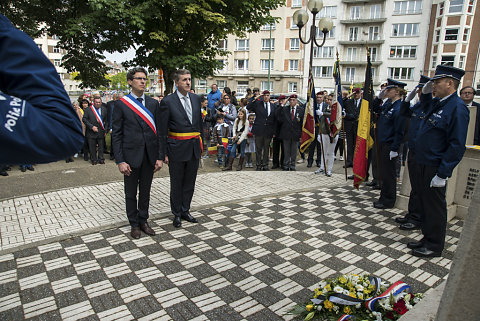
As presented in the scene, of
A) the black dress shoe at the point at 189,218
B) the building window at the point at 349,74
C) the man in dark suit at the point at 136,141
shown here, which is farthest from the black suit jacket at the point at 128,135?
the building window at the point at 349,74

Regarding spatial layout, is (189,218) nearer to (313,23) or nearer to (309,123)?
(309,123)

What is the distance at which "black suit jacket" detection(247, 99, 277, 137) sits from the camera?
10.2 m

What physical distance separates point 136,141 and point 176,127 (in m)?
0.75

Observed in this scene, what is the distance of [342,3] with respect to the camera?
4872cm

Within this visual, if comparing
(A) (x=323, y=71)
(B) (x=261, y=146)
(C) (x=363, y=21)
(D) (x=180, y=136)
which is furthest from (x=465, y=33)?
(D) (x=180, y=136)

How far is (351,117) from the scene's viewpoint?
10570 mm

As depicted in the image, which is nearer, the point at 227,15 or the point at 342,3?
the point at 227,15

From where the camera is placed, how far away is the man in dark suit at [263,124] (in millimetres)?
10195

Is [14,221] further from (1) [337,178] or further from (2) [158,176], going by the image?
(1) [337,178]

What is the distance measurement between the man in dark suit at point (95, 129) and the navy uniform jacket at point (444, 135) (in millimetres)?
9582

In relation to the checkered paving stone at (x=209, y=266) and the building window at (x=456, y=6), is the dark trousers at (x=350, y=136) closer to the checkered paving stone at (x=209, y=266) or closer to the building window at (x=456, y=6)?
the checkered paving stone at (x=209, y=266)

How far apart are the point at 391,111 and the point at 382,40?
47.0 m

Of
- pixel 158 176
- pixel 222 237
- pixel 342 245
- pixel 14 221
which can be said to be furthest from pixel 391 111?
pixel 14 221

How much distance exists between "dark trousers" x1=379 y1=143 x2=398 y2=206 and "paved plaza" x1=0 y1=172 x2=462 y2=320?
304mm
